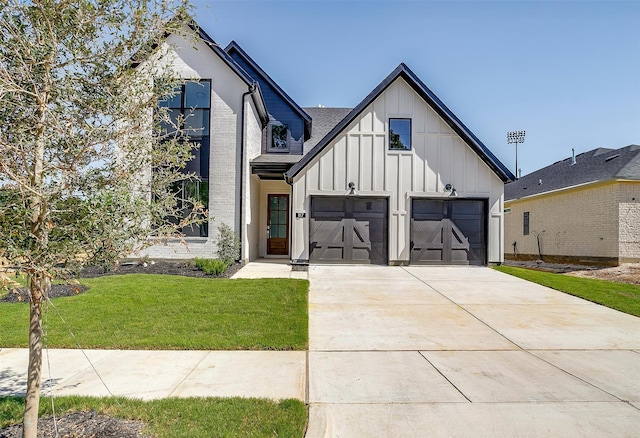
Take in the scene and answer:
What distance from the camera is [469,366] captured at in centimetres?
478

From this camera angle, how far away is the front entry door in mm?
16531

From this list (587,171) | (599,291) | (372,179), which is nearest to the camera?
(599,291)

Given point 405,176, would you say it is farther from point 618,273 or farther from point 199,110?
point 618,273

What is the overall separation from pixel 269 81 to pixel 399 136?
730 cm

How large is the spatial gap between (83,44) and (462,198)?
41.4 ft

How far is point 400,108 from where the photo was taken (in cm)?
1316

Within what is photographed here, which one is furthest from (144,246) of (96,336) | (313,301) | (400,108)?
(400,108)

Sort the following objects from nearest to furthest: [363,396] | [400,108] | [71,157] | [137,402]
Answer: [71,157] < [137,402] < [363,396] < [400,108]

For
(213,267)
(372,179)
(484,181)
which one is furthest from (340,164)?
(213,267)

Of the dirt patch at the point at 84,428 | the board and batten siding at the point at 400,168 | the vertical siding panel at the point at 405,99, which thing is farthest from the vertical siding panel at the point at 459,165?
the dirt patch at the point at 84,428

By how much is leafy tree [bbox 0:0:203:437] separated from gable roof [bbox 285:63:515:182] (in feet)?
31.8

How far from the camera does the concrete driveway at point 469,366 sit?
Result: 342cm

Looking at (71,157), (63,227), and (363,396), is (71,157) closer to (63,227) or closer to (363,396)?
(63,227)

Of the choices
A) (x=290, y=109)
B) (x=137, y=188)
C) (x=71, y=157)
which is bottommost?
(x=137, y=188)
